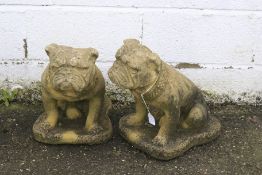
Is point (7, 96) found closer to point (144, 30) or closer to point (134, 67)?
point (144, 30)

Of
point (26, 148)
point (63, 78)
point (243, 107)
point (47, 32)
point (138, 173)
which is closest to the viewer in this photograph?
point (63, 78)

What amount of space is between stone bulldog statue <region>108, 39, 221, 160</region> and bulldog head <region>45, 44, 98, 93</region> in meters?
0.18

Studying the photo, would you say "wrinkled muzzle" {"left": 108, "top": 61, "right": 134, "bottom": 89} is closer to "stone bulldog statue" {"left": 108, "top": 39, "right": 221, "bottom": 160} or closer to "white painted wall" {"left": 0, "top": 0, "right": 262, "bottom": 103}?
"stone bulldog statue" {"left": 108, "top": 39, "right": 221, "bottom": 160}

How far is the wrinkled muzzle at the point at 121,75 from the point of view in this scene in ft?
9.57

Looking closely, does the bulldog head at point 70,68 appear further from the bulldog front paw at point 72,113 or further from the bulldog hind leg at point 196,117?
the bulldog hind leg at point 196,117

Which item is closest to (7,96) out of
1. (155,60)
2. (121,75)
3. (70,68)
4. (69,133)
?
(69,133)

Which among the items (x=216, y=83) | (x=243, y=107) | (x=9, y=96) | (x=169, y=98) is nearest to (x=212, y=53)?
(x=216, y=83)

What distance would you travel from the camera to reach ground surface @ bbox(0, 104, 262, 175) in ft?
10.3

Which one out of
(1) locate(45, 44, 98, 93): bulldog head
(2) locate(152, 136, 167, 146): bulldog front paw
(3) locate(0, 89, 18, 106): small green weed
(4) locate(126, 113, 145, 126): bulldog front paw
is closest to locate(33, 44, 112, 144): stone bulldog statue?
(1) locate(45, 44, 98, 93): bulldog head

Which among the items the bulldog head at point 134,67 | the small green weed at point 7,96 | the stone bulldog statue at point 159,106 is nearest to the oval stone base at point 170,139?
the stone bulldog statue at point 159,106

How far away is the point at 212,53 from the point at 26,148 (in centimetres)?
163

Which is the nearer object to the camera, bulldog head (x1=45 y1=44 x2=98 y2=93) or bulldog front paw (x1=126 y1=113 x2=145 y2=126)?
bulldog head (x1=45 y1=44 x2=98 y2=93)

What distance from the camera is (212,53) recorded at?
3.80 metres

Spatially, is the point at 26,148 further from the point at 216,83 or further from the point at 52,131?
the point at 216,83
